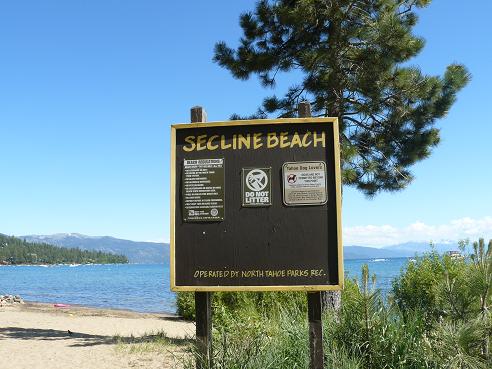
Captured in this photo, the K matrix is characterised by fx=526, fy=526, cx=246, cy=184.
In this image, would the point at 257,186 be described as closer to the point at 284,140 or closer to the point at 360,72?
the point at 284,140

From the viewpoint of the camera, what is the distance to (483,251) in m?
5.10

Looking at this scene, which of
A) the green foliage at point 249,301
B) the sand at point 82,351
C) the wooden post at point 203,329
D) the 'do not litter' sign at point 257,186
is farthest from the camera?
the green foliage at point 249,301

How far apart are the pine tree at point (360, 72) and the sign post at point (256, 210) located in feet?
21.4

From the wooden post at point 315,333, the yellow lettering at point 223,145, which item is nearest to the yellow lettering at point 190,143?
the yellow lettering at point 223,145

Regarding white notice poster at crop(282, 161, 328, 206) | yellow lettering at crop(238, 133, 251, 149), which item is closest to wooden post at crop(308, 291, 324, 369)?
white notice poster at crop(282, 161, 328, 206)

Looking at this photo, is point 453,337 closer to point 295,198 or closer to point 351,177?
point 295,198

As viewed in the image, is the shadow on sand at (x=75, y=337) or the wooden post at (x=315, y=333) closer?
the wooden post at (x=315, y=333)

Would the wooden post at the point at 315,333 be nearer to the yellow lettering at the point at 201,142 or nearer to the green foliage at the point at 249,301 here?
the yellow lettering at the point at 201,142

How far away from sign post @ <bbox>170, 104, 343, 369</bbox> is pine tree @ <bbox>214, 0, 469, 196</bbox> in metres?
6.51

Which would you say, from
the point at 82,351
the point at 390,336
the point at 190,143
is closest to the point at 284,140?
the point at 190,143

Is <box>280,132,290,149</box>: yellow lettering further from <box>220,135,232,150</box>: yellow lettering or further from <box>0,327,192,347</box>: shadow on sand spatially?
<box>0,327,192,347</box>: shadow on sand

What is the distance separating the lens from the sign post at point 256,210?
17.3 feet

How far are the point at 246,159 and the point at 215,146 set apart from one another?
372 mm

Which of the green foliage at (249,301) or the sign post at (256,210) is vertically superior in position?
the sign post at (256,210)
